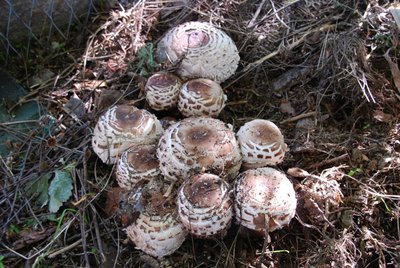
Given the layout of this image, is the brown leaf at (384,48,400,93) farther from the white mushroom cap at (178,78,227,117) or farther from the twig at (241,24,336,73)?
the white mushroom cap at (178,78,227,117)

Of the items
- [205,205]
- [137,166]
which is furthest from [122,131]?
[205,205]

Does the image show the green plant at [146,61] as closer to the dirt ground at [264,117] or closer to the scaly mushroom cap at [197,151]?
the dirt ground at [264,117]

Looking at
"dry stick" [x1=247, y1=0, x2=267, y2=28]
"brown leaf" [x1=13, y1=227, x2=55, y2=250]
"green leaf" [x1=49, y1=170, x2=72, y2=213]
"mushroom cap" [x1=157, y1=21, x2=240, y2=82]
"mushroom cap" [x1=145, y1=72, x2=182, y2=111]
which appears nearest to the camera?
"brown leaf" [x1=13, y1=227, x2=55, y2=250]

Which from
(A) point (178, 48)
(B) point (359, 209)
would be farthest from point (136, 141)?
(B) point (359, 209)

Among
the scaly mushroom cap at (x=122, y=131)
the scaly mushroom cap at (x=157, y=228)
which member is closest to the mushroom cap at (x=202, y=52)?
the scaly mushroom cap at (x=122, y=131)

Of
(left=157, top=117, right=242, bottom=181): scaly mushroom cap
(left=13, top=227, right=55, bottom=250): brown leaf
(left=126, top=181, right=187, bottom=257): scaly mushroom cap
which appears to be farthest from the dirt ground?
(left=157, top=117, right=242, bottom=181): scaly mushroom cap

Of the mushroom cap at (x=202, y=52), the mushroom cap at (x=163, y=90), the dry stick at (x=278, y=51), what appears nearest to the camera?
the mushroom cap at (x=163, y=90)
